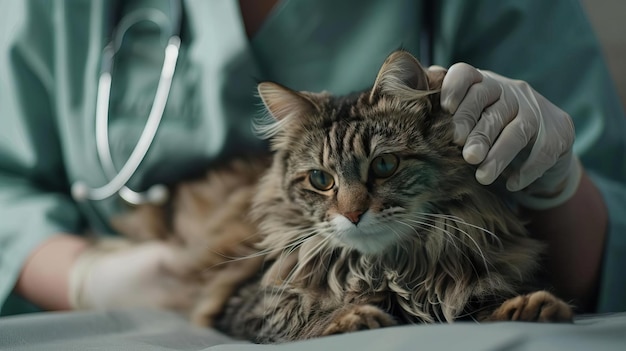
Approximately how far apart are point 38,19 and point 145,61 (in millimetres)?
199

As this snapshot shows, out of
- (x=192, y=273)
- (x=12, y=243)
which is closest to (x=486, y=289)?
(x=192, y=273)

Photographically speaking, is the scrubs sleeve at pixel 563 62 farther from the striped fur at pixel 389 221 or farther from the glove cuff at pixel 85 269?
the glove cuff at pixel 85 269

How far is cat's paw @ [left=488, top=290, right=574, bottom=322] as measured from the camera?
48 centimetres

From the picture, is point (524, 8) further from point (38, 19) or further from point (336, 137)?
point (38, 19)

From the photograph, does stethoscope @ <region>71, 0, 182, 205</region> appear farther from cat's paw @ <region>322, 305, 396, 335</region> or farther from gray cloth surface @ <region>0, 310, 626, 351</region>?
cat's paw @ <region>322, 305, 396, 335</region>

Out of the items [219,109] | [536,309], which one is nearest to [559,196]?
[536,309]

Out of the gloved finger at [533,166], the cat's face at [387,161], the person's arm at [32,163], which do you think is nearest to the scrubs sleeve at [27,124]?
the person's arm at [32,163]

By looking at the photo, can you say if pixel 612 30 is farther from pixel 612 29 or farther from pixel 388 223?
pixel 388 223

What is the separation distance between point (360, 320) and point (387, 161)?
0.43 feet

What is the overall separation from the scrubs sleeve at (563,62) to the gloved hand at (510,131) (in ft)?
0.23

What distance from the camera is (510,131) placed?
1.75ft

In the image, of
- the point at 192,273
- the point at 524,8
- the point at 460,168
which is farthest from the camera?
the point at 192,273

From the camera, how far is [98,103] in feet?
3.00

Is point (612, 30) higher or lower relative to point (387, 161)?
higher
